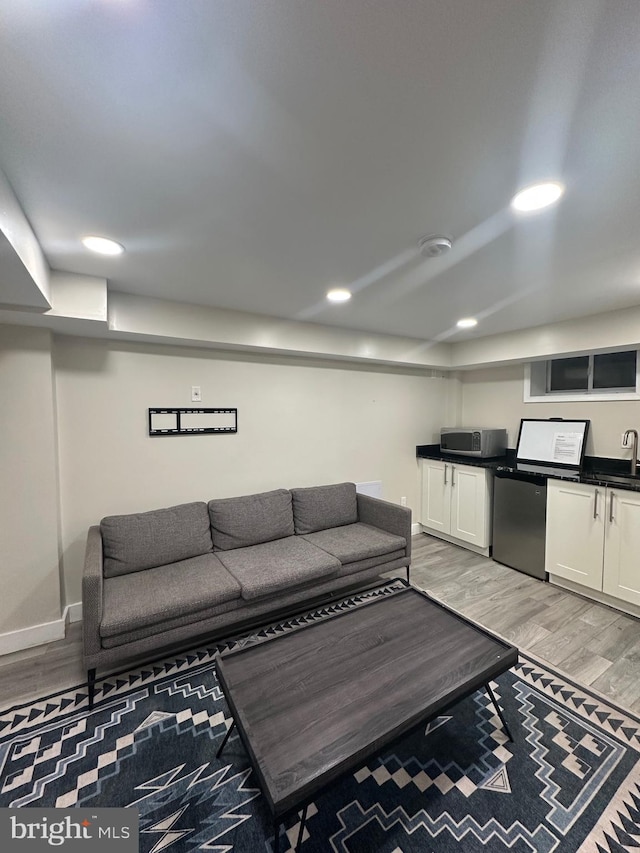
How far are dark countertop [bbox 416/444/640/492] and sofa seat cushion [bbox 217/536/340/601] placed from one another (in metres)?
2.03

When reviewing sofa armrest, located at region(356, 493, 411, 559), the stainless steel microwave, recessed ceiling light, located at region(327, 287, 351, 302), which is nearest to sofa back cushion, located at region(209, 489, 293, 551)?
sofa armrest, located at region(356, 493, 411, 559)

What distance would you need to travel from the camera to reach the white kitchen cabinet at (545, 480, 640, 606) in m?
2.68

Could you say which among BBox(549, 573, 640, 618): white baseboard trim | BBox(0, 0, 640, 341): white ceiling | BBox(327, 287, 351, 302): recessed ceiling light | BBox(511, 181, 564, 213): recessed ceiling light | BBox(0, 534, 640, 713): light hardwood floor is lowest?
BBox(0, 534, 640, 713): light hardwood floor

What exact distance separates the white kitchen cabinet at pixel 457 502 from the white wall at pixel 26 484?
11.9 ft

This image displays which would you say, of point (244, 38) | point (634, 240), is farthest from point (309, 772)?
point (634, 240)

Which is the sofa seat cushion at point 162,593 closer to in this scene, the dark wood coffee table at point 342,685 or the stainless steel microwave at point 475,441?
the dark wood coffee table at point 342,685

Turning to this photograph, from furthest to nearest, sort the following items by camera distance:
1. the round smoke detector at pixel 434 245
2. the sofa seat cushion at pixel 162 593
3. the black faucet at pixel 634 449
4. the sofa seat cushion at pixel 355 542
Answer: the black faucet at pixel 634 449 → the sofa seat cushion at pixel 355 542 → the sofa seat cushion at pixel 162 593 → the round smoke detector at pixel 434 245

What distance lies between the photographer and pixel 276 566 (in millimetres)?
2514

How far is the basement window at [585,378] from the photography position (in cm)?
326

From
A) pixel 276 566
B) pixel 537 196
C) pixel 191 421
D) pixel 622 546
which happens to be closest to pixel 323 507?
pixel 276 566

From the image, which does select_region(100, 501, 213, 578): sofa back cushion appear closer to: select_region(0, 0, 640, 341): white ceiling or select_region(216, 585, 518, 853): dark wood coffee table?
select_region(216, 585, 518, 853): dark wood coffee table

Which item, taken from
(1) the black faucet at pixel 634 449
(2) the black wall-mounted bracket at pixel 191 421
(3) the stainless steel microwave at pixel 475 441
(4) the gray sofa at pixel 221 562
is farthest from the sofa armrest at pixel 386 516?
(1) the black faucet at pixel 634 449

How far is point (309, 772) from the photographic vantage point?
1147 millimetres

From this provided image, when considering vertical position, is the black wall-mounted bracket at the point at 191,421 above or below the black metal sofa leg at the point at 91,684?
above
